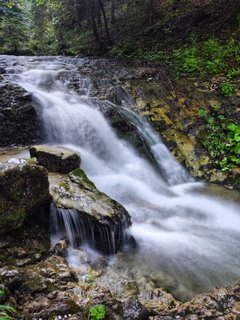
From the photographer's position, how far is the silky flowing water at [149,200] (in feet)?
14.1

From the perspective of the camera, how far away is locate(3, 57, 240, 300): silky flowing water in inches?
169

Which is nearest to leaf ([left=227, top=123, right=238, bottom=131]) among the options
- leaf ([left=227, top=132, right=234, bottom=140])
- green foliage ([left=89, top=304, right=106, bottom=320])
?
leaf ([left=227, top=132, right=234, bottom=140])

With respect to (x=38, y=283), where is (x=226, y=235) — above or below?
below

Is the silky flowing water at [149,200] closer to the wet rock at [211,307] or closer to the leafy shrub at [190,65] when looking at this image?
the wet rock at [211,307]

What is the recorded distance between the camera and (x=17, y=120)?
782 centimetres

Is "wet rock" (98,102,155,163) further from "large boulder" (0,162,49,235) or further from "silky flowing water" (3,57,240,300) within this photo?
"large boulder" (0,162,49,235)

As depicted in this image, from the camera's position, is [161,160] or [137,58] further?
[137,58]

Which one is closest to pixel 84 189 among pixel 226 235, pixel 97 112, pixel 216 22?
pixel 226 235

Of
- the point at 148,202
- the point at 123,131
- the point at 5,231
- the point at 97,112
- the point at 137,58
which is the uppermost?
the point at 137,58

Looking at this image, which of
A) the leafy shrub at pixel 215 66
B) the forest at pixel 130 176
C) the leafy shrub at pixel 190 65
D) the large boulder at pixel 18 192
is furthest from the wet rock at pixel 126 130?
the large boulder at pixel 18 192

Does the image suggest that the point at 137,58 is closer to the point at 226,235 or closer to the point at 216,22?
the point at 216,22

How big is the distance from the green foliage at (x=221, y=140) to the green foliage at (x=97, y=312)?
5.55 m

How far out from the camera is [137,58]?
42.4ft

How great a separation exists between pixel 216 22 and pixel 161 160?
834 centimetres
